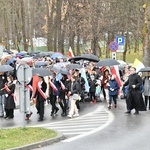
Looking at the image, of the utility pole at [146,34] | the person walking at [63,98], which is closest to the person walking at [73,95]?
the person walking at [63,98]

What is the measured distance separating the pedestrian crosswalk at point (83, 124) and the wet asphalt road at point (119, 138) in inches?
14.9

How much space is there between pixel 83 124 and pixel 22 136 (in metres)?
3.45

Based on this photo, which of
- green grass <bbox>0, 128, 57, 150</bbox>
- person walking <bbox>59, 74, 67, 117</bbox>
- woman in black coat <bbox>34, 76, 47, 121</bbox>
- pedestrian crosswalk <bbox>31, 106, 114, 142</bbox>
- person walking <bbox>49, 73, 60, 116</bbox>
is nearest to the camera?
green grass <bbox>0, 128, 57, 150</bbox>

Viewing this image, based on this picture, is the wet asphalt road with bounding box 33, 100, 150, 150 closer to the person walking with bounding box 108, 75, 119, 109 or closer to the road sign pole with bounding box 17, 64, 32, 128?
the road sign pole with bounding box 17, 64, 32, 128

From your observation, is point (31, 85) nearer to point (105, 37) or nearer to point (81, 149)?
point (81, 149)

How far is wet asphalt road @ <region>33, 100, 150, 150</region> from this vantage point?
12180mm

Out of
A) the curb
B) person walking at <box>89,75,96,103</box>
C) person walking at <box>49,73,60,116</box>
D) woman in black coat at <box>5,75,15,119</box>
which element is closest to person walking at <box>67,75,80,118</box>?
person walking at <box>49,73,60,116</box>

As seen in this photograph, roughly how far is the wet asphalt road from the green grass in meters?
0.55

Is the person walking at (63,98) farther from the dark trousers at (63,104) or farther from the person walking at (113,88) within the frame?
the person walking at (113,88)

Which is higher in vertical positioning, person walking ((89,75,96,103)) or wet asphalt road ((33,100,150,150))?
person walking ((89,75,96,103))

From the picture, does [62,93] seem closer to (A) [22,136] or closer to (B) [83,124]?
(B) [83,124]

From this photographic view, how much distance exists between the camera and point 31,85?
19969 millimetres

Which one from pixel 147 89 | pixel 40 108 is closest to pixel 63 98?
pixel 40 108

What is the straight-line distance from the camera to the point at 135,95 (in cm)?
1892
